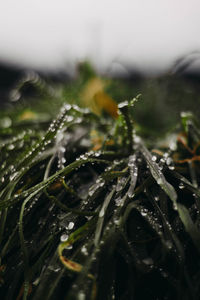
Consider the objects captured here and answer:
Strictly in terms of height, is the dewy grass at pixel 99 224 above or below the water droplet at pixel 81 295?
above

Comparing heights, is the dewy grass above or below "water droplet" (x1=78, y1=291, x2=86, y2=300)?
above

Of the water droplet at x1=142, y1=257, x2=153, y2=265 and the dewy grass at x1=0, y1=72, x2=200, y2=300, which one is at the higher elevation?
the dewy grass at x1=0, y1=72, x2=200, y2=300

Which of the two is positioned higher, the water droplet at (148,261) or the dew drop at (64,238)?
the dew drop at (64,238)

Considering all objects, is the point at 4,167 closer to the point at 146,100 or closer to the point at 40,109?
the point at 40,109

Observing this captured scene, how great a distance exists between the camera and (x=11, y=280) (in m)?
0.30

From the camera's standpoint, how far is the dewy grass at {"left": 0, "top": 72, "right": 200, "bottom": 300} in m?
0.25

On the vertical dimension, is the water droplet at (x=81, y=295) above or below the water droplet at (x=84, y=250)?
below

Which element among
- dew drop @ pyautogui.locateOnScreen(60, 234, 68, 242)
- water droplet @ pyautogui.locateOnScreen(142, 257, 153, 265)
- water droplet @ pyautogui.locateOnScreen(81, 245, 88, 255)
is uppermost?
dew drop @ pyautogui.locateOnScreen(60, 234, 68, 242)

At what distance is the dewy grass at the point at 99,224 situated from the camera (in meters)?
0.25

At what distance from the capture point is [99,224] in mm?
263

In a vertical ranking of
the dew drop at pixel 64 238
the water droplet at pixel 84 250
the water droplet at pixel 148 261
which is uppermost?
the dew drop at pixel 64 238

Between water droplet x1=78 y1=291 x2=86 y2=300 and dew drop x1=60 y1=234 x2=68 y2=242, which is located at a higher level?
dew drop x1=60 y1=234 x2=68 y2=242

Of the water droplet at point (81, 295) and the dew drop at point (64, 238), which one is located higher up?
the dew drop at point (64, 238)

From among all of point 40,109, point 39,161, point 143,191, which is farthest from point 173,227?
point 40,109
